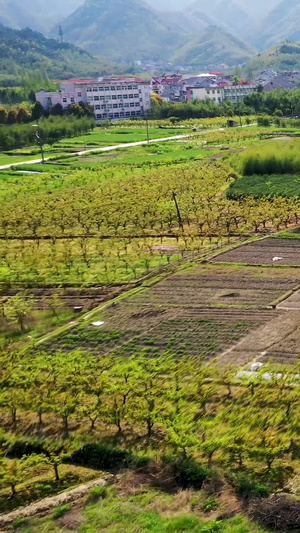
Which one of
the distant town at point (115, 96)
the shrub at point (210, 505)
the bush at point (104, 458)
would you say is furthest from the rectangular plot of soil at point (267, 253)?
the distant town at point (115, 96)

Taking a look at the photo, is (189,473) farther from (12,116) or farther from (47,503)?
(12,116)

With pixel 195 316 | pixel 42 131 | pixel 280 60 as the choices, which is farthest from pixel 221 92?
pixel 195 316

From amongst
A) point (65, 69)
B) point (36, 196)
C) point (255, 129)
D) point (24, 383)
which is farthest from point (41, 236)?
point (65, 69)

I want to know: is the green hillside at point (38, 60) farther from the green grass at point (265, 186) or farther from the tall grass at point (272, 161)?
the green grass at point (265, 186)

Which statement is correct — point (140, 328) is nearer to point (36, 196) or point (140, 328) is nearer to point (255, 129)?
point (36, 196)

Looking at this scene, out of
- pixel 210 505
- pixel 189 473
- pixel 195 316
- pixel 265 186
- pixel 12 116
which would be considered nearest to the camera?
pixel 210 505

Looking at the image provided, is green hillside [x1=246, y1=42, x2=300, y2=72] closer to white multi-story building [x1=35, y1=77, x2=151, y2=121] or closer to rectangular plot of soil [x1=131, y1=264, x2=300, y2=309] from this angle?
white multi-story building [x1=35, y1=77, x2=151, y2=121]
